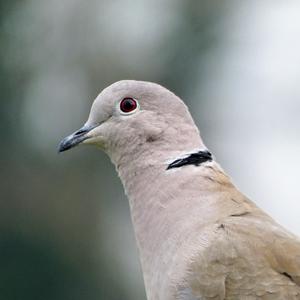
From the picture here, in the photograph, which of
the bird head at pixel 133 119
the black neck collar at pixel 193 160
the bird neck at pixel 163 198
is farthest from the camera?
the bird head at pixel 133 119

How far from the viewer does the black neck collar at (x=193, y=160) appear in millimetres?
5348

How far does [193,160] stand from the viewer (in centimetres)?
536

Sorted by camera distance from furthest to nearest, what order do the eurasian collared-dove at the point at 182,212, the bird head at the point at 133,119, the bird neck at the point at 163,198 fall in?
the bird head at the point at 133,119 < the bird neck at the point at 163,198 < the eurasian collared-dove at the point at 182,212

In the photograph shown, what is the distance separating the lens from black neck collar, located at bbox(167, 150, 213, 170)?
5348mm

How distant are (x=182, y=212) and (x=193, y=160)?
0.31 m

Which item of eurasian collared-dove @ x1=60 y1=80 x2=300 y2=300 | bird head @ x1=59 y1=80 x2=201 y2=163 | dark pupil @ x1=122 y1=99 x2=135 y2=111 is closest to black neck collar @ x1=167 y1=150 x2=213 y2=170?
eurasian collared-dove @ x1=60 y1=80 x2=300 y2=300

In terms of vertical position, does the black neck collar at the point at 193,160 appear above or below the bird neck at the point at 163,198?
above

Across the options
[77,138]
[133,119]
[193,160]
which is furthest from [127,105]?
[193,160]

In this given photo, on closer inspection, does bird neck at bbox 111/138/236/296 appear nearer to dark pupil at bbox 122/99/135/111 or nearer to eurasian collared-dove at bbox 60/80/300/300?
eurasian collared-dove at bbox 60/80/300/300

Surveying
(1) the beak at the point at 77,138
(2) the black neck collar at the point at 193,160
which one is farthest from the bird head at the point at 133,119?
(2) the black neck collar at the point at 193,160

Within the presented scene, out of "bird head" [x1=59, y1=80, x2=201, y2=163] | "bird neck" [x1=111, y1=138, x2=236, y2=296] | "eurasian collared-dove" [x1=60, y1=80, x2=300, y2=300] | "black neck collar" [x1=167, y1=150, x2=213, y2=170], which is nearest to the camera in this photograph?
"eurasian collared-dove" [x1=60, y1=80, x2=300, y2=300]

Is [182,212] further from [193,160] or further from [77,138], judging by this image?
[77,138]

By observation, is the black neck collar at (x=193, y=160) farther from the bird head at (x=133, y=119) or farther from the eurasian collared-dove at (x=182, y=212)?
the bird head at (x=133, y=119)

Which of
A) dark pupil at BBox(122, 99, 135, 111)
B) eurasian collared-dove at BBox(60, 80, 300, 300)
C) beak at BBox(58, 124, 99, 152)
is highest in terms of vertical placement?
dark pupil at BBox(122, 99, 135, 111)
